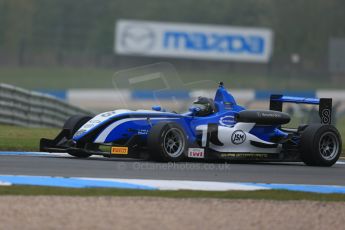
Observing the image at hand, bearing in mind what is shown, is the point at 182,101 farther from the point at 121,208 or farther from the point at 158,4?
the point at 158,4

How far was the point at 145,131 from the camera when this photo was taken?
1273 cm

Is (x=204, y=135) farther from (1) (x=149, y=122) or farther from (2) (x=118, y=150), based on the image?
(2) (x=118, y=150)

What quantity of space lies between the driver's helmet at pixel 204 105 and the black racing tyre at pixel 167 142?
0.68 m

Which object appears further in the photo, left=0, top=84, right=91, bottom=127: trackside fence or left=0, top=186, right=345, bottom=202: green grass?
left=0, top=84, right=91, bottom=127: trackside fence

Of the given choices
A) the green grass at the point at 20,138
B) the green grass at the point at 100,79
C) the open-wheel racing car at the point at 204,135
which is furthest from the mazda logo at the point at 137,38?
the open-wheel racing car at the point at 204,135

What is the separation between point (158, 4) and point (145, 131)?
47.9 meters

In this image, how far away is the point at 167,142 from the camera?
1255cm

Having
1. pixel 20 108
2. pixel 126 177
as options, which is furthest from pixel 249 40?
pixel 126 177

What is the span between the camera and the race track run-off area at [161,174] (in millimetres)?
9938

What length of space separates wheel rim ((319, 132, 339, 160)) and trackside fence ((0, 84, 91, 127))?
900 cm

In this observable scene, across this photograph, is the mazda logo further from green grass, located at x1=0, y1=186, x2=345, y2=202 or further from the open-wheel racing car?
green grass, located at x1=0, y1=186, x2=345, y2=202

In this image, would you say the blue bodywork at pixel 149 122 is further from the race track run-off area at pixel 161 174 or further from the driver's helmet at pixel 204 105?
the race track run-off area at pixel 161 174

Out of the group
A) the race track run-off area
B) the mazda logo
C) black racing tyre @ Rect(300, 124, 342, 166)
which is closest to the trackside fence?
the race track run-off area

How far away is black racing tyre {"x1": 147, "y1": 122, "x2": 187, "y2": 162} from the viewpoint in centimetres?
1228
